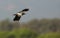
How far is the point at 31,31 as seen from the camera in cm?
516

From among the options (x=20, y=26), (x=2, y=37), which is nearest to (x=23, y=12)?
(x=20, y=26)

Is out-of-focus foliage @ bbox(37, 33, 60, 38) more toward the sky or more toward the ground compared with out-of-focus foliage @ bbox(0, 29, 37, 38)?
more toward the ground

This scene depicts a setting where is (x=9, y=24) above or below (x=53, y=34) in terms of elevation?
above

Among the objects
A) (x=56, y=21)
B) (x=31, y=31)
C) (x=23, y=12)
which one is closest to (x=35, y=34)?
(x=31, y=31)

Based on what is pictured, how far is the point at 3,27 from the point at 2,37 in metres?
0.22

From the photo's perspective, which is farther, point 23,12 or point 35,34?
point 35,34

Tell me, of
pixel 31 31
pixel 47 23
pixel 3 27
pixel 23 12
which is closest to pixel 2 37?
pixel 3 27

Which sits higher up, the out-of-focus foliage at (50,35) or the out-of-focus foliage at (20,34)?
→ the out-of-focus foliage at (20,34)

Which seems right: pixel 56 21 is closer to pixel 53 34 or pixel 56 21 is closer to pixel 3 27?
pixel 53 34

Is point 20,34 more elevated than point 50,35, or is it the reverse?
point 20,34

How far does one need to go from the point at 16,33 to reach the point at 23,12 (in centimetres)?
158

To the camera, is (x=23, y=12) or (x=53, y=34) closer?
(x=23, y=12)

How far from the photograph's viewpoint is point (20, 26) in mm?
5027

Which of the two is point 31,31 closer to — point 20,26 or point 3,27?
point 20,26
